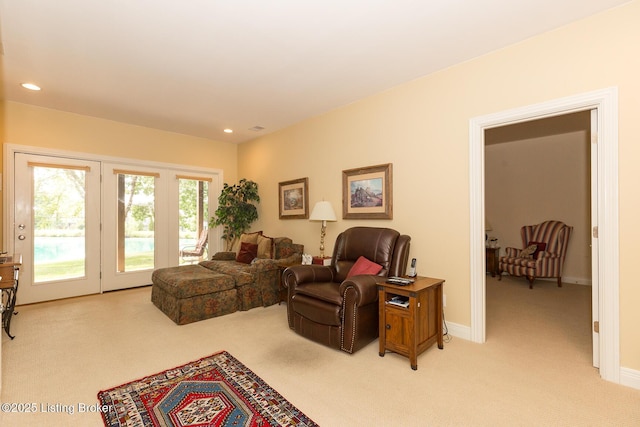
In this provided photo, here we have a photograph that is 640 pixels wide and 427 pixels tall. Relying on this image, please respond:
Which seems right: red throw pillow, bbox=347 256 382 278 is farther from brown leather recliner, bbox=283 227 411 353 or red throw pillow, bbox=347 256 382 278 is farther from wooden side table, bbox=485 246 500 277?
wooden side table, bbox=485 246 500 277

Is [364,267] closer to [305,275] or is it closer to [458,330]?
[305,275]

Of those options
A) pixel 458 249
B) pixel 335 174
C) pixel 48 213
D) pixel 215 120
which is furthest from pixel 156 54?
pixel 458 249

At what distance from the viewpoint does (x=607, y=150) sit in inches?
87.4

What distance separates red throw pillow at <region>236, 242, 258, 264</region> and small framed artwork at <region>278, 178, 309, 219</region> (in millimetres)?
731

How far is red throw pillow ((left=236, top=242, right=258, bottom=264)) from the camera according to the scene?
463cm

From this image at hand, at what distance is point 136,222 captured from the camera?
502 cm

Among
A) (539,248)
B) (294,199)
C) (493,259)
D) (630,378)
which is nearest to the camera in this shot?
(630,378)

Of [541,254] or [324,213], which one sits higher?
[324,213]

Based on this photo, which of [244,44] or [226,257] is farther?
[226,257]

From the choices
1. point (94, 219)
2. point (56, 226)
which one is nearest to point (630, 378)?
point (94, 219)

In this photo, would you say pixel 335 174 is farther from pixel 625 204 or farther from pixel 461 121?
pixel 625 204

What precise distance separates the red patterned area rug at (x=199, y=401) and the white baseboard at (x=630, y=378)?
7.23 ft

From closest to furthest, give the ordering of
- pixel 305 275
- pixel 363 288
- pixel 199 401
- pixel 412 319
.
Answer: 1. pixel 199 401
2. pixel 412 319
3. pixel 363 288
4. pixel 305 275

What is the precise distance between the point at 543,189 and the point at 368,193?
411 cm
